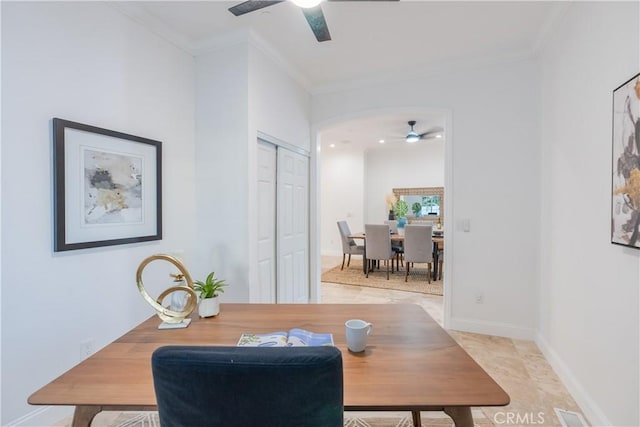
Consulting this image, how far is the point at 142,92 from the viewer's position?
2.36m

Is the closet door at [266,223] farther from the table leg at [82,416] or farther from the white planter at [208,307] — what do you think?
the table leg at [82,416]

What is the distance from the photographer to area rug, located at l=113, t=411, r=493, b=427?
1.77 m

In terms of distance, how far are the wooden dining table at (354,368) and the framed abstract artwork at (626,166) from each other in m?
1.09

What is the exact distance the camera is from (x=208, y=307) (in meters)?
1.45

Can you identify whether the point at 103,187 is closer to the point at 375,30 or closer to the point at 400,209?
the point at 375,30

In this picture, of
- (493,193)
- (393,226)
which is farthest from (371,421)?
(393,226)

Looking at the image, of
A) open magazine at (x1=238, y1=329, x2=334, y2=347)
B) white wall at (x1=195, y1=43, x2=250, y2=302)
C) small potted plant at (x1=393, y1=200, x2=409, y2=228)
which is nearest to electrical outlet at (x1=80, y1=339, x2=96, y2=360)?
white wall at (x1=195, y1=43, x2=250, y2=302)

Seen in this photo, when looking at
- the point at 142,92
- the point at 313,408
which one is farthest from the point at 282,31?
the point at 313,408

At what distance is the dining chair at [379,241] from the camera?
5.20 metres

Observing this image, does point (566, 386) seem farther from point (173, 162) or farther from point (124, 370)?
point (173, 162)

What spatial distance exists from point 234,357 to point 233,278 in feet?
6.96

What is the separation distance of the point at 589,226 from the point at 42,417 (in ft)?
11.3

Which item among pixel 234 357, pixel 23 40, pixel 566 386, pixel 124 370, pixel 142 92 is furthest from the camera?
pixel 142 92

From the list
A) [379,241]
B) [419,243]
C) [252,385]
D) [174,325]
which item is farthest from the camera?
[379,241]
